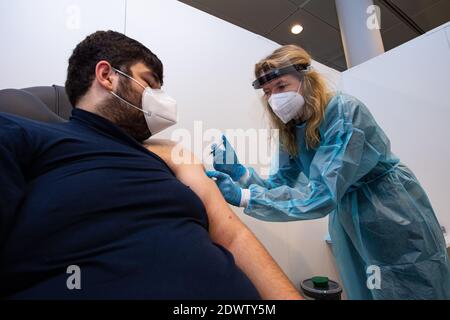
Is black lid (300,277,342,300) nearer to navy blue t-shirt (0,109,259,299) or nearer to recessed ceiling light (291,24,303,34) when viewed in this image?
navy blue t-shirt (0,109,259,299)

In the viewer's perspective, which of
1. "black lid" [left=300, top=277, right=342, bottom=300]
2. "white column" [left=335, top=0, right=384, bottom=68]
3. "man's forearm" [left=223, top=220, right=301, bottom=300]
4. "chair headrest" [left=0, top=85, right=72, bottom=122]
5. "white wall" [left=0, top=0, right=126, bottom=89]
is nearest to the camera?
"man's forearm" [left=223, top=220, right=301, bottom=300]

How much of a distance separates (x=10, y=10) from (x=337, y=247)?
5.45 ft

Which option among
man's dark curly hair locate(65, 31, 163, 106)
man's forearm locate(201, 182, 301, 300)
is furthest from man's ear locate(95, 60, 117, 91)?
man's forearm locate(201, 182, 301, 300)

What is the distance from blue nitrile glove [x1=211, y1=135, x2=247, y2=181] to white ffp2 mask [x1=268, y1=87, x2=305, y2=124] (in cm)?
Answer: 27

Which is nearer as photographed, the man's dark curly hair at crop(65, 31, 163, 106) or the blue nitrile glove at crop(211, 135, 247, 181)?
the man's dark curly hair at crop(65, 31, 163, 106)

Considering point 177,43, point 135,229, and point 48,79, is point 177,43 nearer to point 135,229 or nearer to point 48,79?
point 48,79

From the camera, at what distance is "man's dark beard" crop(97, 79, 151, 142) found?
2.56ft

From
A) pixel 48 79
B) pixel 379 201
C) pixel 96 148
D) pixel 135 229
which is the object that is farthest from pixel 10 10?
pixel 379 201

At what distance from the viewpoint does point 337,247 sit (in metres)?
1.15

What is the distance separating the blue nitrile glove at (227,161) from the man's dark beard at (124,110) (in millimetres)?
365

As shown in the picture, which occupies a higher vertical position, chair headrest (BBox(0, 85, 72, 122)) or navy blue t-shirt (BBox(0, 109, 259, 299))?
chair headrest (BBox(0, 85, 72, 122))

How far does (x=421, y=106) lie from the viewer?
1.57 meters

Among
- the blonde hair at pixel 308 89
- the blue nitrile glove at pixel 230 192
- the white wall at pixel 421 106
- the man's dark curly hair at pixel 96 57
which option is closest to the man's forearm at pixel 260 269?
the blue nitrile glove at pixel 230 192

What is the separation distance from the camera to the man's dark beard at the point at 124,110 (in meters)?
0.78
